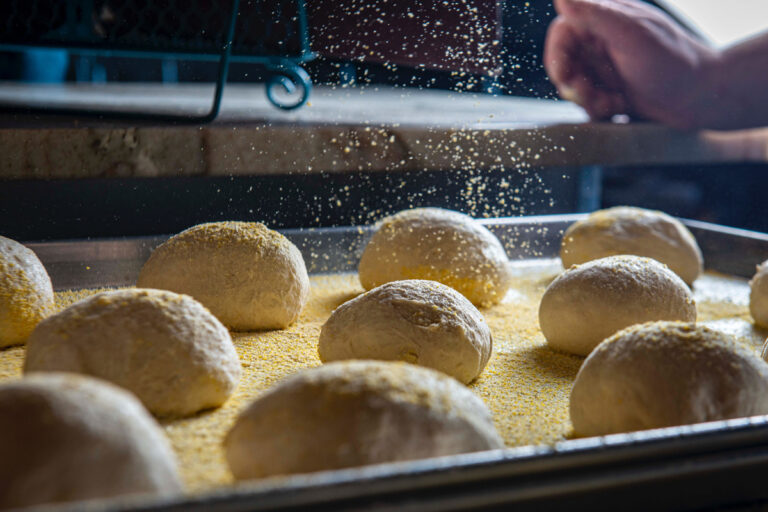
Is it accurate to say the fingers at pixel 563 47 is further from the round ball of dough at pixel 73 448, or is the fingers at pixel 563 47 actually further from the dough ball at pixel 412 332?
the round ball of dough at pixel 73 448

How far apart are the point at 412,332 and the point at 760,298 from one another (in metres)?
0.79

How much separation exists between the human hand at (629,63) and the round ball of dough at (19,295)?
1.38m

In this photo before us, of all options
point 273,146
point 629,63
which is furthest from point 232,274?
point 629,63

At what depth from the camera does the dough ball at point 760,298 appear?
144 centimetres

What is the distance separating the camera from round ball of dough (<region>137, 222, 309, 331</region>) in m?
1.29

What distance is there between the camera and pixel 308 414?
67 cm

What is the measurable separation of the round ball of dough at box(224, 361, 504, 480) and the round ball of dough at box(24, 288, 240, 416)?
0.22m

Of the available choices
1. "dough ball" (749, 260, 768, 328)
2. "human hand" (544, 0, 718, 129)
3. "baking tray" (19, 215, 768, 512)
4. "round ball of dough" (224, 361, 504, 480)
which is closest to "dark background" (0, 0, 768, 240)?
"human hand" (544, 0, 718, 129)

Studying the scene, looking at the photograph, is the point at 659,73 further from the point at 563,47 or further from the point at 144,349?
the point at 144,349

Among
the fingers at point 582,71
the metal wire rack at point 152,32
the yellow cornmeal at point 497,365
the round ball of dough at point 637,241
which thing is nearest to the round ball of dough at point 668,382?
the yellow cornmeal at point 497,365

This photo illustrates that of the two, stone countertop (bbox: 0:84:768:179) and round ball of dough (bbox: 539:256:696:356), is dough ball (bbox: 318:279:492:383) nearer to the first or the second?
round ball of dough (bbox: 539:256:696:356)

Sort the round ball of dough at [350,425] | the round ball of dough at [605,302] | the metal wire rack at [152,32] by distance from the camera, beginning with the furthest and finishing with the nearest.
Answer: the metal wire rack at [152,32]
the round ball of dough at [605,302]
the round ball of dough at [350,425]

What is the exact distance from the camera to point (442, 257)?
152 cm

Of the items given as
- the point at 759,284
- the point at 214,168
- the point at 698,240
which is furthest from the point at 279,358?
the point at 698,240
